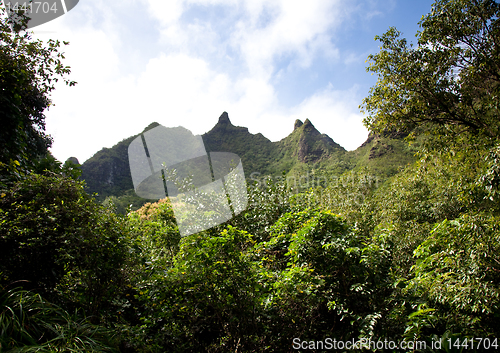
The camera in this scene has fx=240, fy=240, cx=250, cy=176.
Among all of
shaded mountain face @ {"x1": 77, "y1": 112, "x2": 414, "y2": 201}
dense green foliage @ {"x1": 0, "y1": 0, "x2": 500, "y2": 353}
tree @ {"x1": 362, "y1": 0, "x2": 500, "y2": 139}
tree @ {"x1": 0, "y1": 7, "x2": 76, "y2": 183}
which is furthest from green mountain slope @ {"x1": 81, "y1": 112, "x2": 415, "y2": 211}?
dense green foliage @ {"x1": 0, "y1": 0, "x2": 500, "y2": 353}

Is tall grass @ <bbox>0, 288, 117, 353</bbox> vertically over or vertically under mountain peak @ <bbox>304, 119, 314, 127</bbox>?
under

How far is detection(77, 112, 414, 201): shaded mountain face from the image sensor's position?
33.7 m

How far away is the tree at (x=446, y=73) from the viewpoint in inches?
226

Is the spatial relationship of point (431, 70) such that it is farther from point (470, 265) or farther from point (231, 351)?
point (231, 351)

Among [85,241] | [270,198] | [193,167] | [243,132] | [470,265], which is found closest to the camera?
[85,241]

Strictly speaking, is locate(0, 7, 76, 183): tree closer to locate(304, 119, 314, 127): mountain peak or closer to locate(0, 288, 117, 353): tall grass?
locate(0, 288, 117, 353): tall grass

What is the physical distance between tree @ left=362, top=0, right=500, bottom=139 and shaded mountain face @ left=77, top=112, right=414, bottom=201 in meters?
25.1

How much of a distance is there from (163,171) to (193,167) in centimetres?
214

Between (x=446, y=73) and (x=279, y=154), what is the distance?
2193 inches

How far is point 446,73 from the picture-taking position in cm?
627

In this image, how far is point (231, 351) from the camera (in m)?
2.80

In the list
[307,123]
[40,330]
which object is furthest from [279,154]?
[40,330]

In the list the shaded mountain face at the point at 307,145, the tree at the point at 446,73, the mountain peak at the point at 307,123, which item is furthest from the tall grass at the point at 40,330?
the mountain peak at the point at 307,123

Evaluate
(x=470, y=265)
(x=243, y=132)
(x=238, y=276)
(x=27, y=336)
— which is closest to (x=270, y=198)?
(x=238, y=276)
